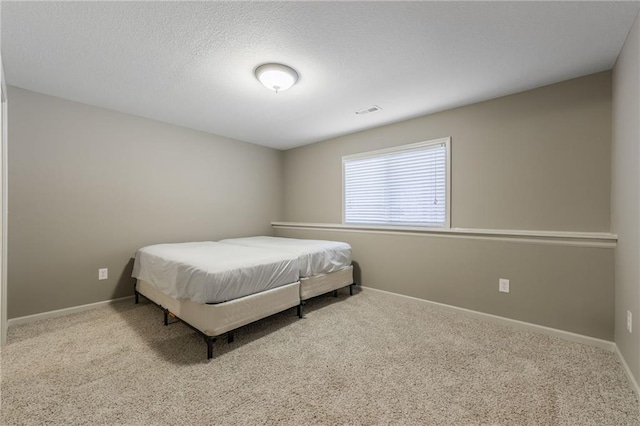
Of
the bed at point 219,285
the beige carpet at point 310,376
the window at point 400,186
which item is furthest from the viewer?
the window at point 400,186

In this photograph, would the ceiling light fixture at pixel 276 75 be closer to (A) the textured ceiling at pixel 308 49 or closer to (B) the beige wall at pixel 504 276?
(A) the textured ceiling at pixel 308 49

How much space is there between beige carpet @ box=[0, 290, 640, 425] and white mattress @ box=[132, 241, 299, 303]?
0.42 meters

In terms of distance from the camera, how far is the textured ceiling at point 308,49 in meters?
1.60

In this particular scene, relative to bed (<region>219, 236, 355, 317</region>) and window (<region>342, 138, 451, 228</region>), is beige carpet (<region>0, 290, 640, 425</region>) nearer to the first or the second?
bed (<region>219, 236, 355, 317</region>)

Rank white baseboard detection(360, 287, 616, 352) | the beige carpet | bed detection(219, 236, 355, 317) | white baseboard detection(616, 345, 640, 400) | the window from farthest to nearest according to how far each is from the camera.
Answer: the window → bed detection(219, 236, 355, 317) → white baseboard detection(360, 287, 616, 352) → white baseboard detection(616, 345, 640, 400) → the beige carpet

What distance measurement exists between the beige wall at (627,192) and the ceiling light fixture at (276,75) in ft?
7.29

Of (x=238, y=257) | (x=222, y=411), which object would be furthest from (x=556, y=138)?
(x=222, y=411)

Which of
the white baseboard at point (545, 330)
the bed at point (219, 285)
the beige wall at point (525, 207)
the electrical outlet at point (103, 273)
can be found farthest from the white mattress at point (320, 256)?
the electrical outlet at point (103, 273)

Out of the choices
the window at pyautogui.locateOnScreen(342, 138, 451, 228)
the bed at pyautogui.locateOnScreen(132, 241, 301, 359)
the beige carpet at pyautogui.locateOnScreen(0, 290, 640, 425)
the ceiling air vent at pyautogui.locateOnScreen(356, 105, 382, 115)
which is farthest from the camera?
the window at pyautogui.locateOnScreen(342, 138, 451, 228)

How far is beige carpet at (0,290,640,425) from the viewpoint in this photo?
1.43 meters

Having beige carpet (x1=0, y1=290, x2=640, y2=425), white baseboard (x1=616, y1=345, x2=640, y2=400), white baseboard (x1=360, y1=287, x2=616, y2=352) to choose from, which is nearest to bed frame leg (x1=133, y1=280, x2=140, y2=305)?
beige carpet (x1=0, y1=290, x2=640, y2=425)

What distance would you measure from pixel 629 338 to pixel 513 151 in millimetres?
1664

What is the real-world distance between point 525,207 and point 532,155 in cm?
49

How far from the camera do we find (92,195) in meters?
2.97
